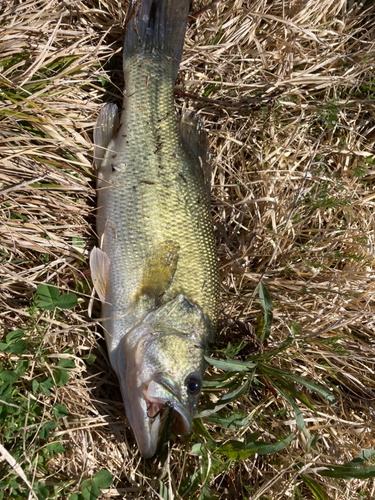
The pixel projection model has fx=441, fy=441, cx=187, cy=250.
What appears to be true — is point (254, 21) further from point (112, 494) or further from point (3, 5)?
point (112, 494)

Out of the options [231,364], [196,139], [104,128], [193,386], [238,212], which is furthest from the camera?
[238,212]

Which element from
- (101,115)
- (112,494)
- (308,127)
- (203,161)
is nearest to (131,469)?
(112,494)

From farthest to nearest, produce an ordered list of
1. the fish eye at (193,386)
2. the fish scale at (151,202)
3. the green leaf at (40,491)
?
1. the fish scale at (151,202)
2. the fish eye at (193,386)
3. the green leaf at (40,491)

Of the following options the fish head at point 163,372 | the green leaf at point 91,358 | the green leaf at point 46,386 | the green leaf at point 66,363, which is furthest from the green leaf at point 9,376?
the fish head at point 163,372

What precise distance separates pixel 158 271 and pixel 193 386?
2.44ft

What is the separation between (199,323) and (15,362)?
117 cm

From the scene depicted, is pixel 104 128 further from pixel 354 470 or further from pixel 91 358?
pixel 354 470

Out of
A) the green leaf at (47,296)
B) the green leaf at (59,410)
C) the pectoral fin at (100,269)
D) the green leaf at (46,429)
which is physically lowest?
the green leaf at (46,429)

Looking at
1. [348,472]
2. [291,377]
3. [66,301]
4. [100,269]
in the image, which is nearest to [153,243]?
[100,269]

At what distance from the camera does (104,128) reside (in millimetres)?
3072

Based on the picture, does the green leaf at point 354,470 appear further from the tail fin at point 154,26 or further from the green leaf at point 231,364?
the tail fin at point 154,26

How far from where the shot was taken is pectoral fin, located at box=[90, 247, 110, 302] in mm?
2855

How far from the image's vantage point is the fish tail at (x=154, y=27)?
121 inches

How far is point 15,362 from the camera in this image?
2.73m
